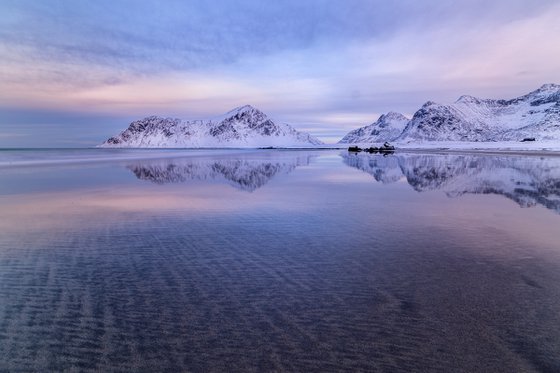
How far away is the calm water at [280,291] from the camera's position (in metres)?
5.26

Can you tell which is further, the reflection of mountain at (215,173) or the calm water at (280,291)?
the reflection of mountain at (215,173)

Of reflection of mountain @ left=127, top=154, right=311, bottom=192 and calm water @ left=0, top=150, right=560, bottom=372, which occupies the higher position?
calm water @ left=0, top=150, right=560, bottom=372

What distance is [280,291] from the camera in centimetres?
741

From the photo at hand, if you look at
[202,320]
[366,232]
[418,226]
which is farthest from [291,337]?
[418,226]

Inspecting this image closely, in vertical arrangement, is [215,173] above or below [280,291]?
below

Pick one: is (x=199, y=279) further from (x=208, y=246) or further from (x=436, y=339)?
(x=436, y=339)

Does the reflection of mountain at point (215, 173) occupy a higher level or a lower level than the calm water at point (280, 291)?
lower

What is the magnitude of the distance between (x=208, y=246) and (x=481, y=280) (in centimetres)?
671

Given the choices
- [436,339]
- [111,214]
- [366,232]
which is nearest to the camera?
[436,339]

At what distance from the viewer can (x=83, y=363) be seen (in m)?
5.09

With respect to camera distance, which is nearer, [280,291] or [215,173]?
[280,291]

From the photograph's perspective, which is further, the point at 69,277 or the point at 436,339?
the point at 69,277

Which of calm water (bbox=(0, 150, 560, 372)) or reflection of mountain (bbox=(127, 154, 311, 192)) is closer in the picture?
calm water (bbox=(0, 150, 560, 372))

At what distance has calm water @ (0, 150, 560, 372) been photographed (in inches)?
207
